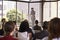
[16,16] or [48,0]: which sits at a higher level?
[48,0]

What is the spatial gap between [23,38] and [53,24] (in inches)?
68.8

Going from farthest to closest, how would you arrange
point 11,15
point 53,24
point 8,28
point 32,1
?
point 32,1 < point 11,15 < point 8,28 < point 53,24

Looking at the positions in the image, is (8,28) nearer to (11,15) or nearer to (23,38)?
(23,38)

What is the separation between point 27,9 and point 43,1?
1237 mm

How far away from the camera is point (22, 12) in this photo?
429 inches

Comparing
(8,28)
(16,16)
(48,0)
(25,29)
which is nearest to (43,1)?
(48,0)

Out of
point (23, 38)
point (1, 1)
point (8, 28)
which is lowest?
point (23, 38)

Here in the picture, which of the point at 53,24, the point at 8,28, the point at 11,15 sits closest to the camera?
the point at 53,24

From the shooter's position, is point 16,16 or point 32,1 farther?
point 32,1

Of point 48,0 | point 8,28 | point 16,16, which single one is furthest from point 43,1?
point 8,28

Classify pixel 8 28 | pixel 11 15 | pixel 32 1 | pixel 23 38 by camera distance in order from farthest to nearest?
pixel 32 1 → pixel 11 15 → pixel 23 38 → pixel 8 28

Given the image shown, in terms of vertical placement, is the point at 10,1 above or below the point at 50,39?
above

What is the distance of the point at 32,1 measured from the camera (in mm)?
11406

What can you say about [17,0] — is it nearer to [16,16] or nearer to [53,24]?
[16,16]
